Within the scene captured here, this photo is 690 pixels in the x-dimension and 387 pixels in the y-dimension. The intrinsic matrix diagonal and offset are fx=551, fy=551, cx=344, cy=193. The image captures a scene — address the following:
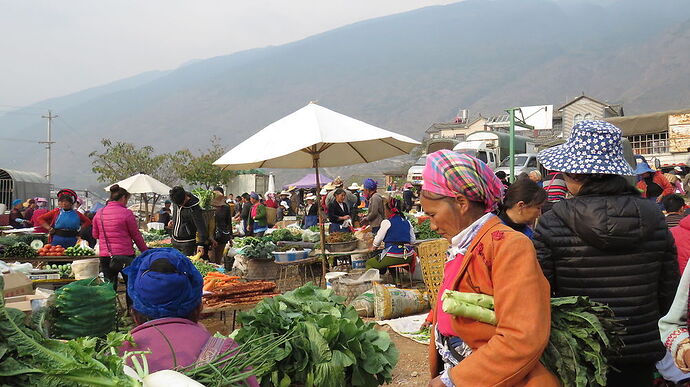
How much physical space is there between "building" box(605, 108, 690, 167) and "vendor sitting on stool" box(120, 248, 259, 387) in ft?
90.9

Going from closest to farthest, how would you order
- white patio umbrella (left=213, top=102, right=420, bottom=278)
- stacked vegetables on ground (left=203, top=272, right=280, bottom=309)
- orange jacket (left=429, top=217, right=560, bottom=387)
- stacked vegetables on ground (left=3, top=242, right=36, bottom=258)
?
orange jacket (left=429, top=217, right=560, bottom=387) → stacked vegetables on ground (left=203, top=272, right=280, bottom=309) → white patio umbrella (left=213, top=102, right=420, bottom=278) → stacked vegetables on ground (left=3, top=242, right=36, bottom=258)

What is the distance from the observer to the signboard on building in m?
26.5

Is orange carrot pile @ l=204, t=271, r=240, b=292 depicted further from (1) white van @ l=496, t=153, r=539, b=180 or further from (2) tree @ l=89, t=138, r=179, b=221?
(2) tree @ l=89, t=138, r=179, b=221

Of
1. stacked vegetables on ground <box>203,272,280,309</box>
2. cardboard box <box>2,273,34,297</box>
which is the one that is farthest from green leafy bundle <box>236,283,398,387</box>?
cardboard box <box>2,273,34,297</box>

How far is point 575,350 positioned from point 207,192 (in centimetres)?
943

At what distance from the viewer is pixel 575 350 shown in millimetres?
1909

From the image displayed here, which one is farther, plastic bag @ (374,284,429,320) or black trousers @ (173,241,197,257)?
black trousers @ (173,241,197,257)

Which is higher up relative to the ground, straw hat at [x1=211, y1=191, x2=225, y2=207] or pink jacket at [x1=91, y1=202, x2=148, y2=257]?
straw hat at [x1=211, y1=191, x2=225, y2=207]

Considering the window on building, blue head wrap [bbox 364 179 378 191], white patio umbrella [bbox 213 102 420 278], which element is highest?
the window on building

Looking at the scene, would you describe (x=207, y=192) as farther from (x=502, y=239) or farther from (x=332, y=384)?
(x=502, y=239)

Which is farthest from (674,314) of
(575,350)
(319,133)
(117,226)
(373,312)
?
(117,226)

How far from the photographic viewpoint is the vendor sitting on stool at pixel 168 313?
83.7 inches

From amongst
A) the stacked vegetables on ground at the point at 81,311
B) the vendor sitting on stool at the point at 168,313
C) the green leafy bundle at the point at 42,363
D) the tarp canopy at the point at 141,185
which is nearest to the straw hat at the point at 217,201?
the stacked vegetables on ground at the point at 81,311

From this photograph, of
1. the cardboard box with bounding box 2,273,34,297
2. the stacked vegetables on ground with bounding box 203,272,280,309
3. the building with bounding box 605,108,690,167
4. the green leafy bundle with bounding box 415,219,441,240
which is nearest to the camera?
the cardboard box with bounding box 2,273,34,297
